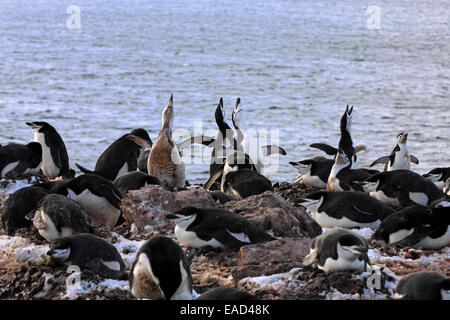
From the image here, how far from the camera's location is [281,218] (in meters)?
6.28

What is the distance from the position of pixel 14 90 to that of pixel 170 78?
26.1 feet

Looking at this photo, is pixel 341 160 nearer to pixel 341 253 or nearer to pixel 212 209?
pixel 212 209

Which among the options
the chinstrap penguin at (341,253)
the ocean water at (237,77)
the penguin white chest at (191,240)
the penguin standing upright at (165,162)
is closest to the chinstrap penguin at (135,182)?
the penguin standing upright at (165,162)

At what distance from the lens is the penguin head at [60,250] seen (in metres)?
5.25

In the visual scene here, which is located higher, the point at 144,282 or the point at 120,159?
the point at 144,282

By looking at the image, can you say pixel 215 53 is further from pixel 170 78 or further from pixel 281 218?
pixel 281 218

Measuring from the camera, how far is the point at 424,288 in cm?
468

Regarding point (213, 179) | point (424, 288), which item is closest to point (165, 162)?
point (213, 179)

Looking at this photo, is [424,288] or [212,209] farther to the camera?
[212,209]

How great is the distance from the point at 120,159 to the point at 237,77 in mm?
25579

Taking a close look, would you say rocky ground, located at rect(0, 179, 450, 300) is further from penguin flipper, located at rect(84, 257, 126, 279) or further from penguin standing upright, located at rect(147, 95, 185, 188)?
penguin standing upright, located at rect(147, 95, 185, 188)

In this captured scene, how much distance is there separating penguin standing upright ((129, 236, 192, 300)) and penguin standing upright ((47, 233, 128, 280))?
656 millimetres

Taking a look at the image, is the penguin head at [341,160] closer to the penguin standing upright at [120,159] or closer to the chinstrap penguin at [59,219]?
the penguin standing upright at [120,159]
